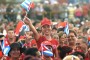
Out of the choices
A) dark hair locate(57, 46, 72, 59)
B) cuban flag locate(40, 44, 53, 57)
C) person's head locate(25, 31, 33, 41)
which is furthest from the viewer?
person's head locate(25, 31, 33, 41)

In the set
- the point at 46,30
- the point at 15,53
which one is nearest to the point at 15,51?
the point at 15,53

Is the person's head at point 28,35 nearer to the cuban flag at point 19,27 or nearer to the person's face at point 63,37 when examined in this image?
the cuban flag at point 19,27

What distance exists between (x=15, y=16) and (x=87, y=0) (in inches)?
242

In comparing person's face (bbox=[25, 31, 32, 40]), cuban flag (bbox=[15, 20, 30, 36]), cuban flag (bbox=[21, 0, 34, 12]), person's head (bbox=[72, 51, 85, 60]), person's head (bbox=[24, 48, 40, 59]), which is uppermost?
cuban flag (bbox=[21, 0, 34, 12])

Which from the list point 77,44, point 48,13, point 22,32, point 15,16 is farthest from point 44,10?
point 77,44

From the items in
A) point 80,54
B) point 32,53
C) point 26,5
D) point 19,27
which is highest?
point 26,5

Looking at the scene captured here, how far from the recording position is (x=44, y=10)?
24.9 meters

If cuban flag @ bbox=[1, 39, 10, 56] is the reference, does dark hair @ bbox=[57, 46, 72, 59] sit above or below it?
below

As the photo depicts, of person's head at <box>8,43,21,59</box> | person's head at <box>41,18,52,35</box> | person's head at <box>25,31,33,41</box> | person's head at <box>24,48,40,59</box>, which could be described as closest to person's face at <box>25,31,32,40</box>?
person's head at <box>25,31,33,41</box>

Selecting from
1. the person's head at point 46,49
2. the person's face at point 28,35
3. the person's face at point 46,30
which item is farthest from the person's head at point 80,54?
the person's face at point 28,35

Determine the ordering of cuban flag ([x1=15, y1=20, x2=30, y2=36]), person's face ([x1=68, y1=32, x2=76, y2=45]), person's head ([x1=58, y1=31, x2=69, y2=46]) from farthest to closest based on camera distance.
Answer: cuban flag ([x1=15, y1=20, x2=30, y2=36]) < person's head ([x1=58, y1=31, x2=69, y2=46]) < person's face ([x1=68, y1=32, x2=76, y2=45])

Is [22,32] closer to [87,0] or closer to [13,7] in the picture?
[13,7]

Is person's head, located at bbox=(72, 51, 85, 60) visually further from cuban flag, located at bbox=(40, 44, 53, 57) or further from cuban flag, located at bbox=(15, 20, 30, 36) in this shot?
cuban flag, located at bbox=(15, 20, 30, 36)

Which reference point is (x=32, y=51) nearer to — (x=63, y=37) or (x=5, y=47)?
(x=5, y=47)
